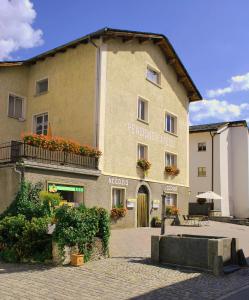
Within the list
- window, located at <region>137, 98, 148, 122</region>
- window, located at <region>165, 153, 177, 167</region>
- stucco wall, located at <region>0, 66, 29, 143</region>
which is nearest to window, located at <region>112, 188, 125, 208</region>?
window, located at <region>137, 98, 148, 122</region>

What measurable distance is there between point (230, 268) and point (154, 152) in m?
14.7

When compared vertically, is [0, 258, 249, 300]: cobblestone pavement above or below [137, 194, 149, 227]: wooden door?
below

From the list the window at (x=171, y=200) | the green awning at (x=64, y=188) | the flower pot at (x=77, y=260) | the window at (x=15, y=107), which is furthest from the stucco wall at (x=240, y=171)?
the flower pot at (x=77, y=260)

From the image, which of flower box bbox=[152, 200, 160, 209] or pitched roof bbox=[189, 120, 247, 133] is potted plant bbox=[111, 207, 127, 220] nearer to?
flower box bbox=[152, 200, 160, 209]

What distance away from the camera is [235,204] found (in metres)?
39.2

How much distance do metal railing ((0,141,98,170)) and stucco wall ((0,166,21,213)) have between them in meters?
0.41

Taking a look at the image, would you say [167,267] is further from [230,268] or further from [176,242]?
[230,268]

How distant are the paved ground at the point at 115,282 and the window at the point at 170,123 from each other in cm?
1604

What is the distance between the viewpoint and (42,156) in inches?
691

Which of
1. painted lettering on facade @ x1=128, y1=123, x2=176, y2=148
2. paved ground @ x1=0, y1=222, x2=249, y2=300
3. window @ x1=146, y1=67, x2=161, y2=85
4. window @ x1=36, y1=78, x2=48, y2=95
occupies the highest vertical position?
window @ x1=146, y1=67, x2=161, y2=85

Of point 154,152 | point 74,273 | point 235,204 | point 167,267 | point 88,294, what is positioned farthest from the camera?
Result: point 235,204

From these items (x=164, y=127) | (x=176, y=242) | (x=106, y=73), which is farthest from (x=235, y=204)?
(x=176, y=242)

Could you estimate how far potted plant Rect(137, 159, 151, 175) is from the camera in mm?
23578

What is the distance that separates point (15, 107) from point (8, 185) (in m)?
8.09
